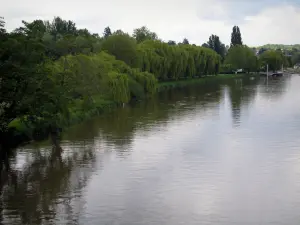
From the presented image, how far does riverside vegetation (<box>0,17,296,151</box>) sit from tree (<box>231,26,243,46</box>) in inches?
2280

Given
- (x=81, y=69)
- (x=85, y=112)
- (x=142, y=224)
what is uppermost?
(x=81, y=69)

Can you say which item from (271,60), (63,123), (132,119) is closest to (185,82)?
(132,119)

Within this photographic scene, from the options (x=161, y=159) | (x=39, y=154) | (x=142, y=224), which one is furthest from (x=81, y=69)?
(x=142, y=224)

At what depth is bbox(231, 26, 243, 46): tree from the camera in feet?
453

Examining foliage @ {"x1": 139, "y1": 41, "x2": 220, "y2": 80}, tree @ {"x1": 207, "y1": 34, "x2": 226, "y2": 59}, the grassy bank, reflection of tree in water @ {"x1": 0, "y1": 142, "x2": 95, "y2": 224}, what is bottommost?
reflection of tree in water @ {"x1": 0, "y1": 142, "x2": 95, "y2": 224}

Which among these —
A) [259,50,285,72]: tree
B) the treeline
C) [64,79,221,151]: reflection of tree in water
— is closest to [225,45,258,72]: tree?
[259,50,285,72]: tree

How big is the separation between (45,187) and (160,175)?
17.2 ft

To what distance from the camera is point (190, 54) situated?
85.0 metres

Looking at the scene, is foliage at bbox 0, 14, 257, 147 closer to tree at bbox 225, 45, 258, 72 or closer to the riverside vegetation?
the riverside vegetation


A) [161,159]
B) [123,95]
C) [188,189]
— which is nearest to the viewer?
[188,189]

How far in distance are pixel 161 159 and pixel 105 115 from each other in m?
16.1

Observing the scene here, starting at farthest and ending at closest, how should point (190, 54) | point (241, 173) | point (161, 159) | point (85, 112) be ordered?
point (190, 54) < point (85, 112) < point (161, 159) < point (241, 173)

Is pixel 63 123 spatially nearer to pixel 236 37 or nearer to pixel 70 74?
pixel 70 74

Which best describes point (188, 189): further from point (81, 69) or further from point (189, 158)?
point (81, 69)
